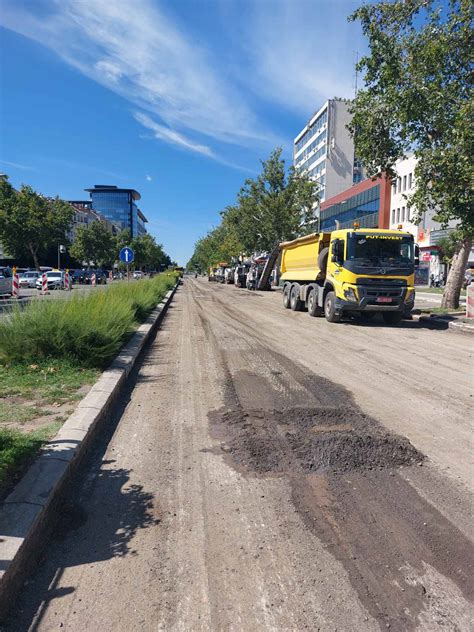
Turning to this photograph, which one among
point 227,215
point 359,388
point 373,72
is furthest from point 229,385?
point 227,215

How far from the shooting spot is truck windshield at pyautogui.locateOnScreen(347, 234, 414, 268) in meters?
13.3

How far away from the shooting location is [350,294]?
1321cm

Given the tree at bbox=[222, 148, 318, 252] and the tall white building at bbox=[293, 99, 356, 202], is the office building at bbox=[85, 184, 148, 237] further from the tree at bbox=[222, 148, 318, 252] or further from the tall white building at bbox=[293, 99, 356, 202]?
the tree at bbox=[222, 148, 318, 252]

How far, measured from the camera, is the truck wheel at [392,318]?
14.7 meters

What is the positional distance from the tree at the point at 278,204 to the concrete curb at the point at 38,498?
110 ft

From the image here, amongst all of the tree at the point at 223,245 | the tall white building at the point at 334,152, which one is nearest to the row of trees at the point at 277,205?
the tree at the point at 223,245

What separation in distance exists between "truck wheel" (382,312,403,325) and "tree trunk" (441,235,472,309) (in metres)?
3.84

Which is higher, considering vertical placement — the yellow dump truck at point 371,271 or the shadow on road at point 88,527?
the yellow dump truck at point 371,271

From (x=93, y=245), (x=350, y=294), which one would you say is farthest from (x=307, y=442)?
(x=93, y=245)

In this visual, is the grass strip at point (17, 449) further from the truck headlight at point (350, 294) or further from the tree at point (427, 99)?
the tree at point (427, 99)

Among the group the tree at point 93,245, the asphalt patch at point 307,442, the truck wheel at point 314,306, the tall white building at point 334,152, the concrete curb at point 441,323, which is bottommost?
the asphalt patch at point 307,442

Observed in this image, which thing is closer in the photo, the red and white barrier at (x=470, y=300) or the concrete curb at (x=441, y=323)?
the concrete curb at (x=441, y=323)

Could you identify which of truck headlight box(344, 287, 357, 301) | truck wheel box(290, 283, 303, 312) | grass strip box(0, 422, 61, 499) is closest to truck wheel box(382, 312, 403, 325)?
truck headlight box(344, 287, 357, 301)

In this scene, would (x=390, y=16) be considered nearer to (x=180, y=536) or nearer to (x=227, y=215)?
(x=180, y=536)
